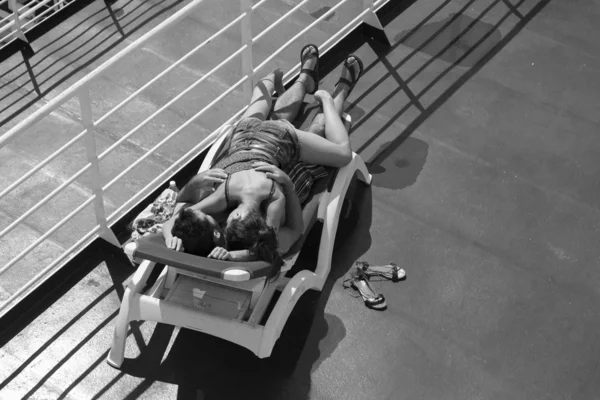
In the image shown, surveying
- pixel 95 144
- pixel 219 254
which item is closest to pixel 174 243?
pixel 219 254

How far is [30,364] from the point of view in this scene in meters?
4.08

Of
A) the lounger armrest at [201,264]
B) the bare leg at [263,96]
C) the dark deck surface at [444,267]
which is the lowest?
the dark deck surface at [444,267]

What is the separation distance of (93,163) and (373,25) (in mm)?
2462

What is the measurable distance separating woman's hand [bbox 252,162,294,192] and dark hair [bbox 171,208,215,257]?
1.51 ft

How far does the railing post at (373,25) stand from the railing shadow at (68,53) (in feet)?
4.79

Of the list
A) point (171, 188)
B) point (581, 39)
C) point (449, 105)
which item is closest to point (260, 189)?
point (171, 188)

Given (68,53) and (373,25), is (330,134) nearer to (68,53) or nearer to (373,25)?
(373,25)

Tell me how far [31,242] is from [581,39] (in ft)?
12.6

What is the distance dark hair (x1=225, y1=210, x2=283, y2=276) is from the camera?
3.92 meters

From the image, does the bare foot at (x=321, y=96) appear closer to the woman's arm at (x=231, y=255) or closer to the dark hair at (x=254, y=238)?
the dark hair at (x=254, y=238)

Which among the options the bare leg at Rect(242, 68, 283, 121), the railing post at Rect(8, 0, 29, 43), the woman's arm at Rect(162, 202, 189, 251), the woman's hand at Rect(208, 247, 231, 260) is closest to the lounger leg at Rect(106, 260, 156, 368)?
the woman's arm at Rect(162, 202, 189, 251)

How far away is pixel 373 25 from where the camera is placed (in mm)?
5988

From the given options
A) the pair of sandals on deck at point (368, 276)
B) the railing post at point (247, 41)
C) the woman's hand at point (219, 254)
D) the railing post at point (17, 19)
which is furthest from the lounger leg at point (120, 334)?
the railing post at point (17, 19)

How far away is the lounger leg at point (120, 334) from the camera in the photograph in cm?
402
